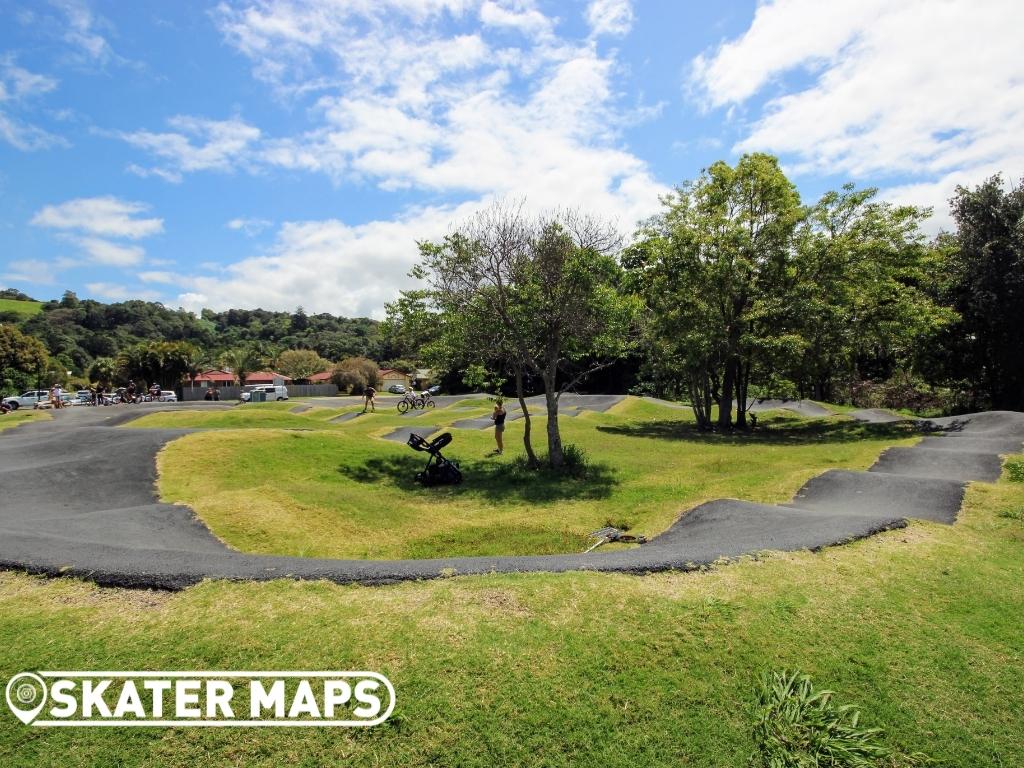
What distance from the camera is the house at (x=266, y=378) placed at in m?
79.5

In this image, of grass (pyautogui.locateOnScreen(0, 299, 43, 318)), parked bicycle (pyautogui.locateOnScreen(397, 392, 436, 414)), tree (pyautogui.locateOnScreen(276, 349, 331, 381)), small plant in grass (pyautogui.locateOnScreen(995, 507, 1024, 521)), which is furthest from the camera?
grass (pyautogui.locateOnScreen(0, 299, 43, 318))

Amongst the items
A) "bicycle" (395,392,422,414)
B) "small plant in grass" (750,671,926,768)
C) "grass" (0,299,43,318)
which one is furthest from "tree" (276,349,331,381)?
"small plant in grass" (750,671,926,768)

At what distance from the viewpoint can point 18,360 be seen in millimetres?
54406

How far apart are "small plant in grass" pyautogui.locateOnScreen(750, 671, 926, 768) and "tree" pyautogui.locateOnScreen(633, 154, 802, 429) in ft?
67.7

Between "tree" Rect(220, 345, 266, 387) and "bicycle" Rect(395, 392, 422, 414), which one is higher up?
"tree" Rect(220, 345, 266, 387)

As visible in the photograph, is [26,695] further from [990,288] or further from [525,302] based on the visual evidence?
[990,288]

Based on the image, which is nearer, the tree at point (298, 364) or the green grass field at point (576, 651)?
the green grass field at point (576, 651)

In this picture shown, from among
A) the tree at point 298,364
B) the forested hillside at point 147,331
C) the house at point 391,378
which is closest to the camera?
the house at point 391,378

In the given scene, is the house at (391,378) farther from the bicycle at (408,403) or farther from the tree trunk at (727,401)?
the tree trunk at (727,401)

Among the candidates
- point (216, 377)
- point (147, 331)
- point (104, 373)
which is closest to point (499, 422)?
point (216, 377)

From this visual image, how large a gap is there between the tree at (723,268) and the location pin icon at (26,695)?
911 inches

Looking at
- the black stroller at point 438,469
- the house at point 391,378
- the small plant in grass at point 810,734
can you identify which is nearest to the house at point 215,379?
the house at point 391,378

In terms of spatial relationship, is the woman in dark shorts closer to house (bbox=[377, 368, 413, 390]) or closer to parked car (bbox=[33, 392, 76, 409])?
parked car (bbox=[33, 392, 76, 409])

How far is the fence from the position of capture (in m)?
64.5
